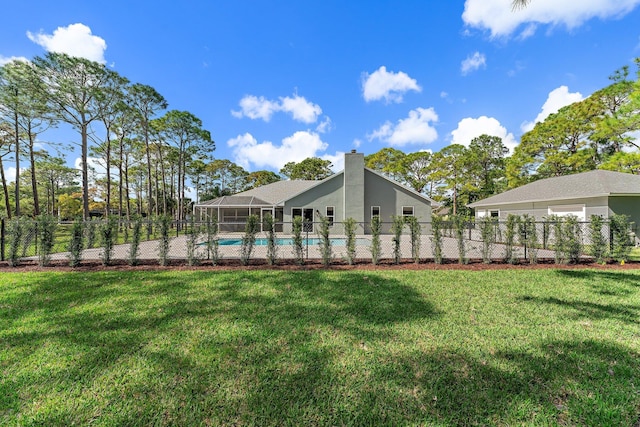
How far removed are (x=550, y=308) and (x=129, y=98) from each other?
26438mm

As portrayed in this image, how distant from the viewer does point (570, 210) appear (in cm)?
1216

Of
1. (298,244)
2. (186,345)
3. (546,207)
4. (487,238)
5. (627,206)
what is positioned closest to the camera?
(186,345)

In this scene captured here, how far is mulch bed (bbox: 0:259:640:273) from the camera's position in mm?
6266

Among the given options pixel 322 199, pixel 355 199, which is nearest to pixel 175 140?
→ pixel 322 199

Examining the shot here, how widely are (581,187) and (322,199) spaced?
13.6 m

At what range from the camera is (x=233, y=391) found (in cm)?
209

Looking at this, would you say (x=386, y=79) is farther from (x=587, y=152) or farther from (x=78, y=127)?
(x=78, y=127)

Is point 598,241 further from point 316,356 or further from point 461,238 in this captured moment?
point 316,356

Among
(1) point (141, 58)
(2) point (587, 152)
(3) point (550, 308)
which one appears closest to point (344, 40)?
(1) point (141, 58)

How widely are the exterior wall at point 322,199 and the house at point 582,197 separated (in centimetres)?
930

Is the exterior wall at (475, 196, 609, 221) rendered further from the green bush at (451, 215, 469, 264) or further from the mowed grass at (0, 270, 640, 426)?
the mowed grass at (0, 270, 640, 426)

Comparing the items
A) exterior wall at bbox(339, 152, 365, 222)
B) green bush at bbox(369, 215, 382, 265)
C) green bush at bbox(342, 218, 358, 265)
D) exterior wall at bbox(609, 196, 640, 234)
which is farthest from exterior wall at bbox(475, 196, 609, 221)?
exterior wall at bbox(339, 152, 365, 222)

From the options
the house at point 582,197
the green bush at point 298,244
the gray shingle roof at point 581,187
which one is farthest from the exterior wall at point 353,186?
the green bush at point 298,244

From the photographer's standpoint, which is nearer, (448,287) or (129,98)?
(448,287)
